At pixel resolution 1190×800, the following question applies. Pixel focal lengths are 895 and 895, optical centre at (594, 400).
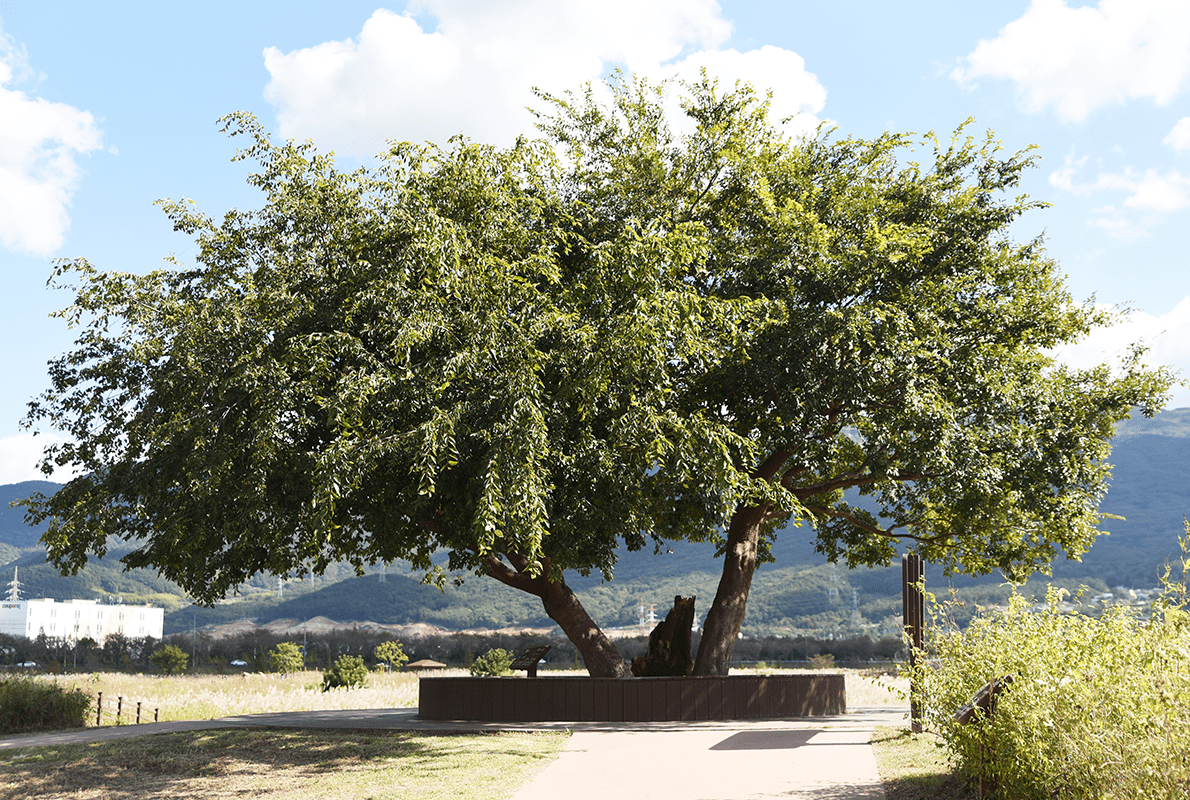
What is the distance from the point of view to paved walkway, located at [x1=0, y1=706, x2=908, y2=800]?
351 inches

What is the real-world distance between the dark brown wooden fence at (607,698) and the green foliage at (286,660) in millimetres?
23361

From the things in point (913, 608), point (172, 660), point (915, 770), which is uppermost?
point (913, 608)

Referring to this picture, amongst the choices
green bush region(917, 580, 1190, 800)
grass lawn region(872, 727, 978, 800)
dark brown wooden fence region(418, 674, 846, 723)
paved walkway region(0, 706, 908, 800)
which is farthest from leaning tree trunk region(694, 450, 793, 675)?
green bush region(917, 580, 1190, 800)

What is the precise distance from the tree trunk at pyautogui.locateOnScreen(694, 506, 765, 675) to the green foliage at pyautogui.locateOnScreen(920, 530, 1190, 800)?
928 cm

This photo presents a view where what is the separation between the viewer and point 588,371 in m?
11.4

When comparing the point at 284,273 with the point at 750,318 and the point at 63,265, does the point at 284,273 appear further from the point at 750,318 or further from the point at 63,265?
the point at 750,318

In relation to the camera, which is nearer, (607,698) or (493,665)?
(607,698)

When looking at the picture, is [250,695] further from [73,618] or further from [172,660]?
[73,618]

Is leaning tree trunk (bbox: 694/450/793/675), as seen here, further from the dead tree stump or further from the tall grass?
the tall grass

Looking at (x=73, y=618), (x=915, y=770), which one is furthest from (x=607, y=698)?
(x=73, y=618)

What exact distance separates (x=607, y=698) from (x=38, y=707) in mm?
10732

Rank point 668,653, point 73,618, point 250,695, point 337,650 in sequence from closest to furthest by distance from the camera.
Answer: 1. point 668,653
2. point 250,695
3. point 337,650
4. point 73,618

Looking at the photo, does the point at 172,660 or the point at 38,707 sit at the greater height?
the point at 38,707

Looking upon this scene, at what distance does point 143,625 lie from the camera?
5674 inches
